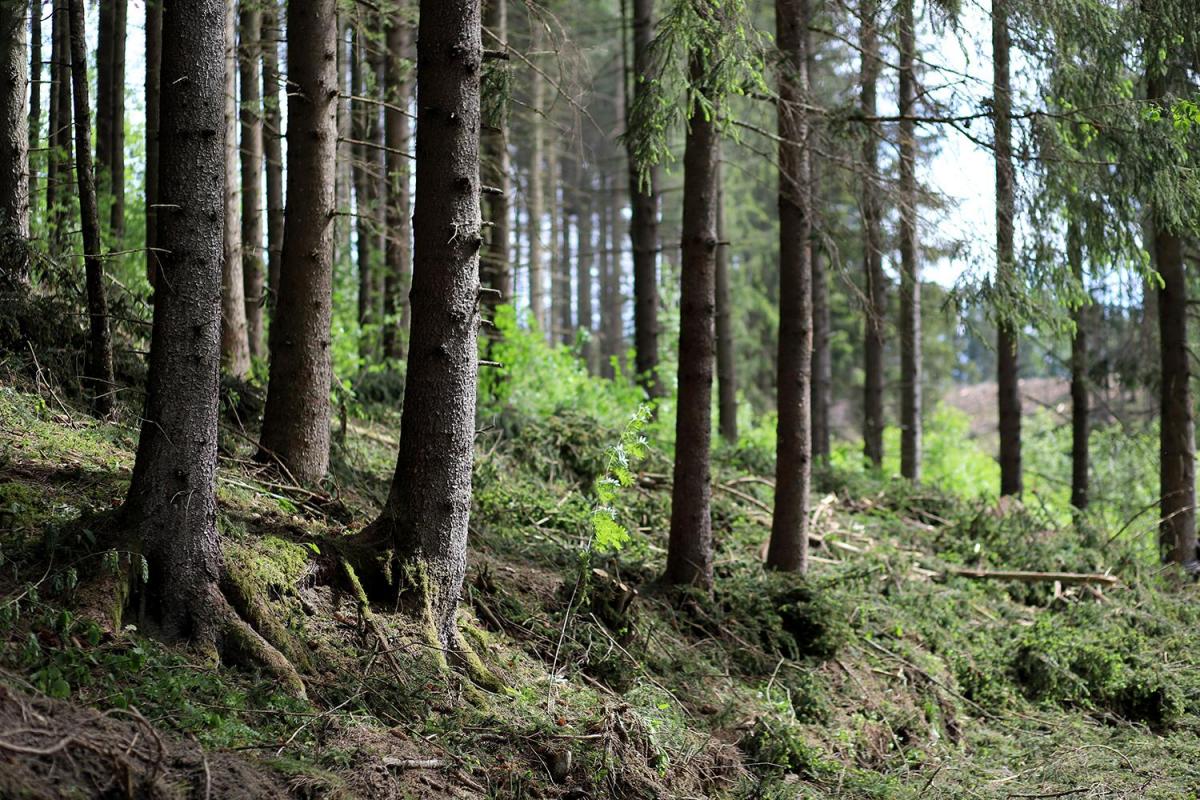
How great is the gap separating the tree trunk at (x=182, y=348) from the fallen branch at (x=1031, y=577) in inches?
331

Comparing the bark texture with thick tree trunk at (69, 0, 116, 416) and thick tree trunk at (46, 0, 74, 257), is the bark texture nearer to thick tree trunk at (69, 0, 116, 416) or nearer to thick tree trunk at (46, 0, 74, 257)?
thick tree trunk at (46, 0, 74, 257)

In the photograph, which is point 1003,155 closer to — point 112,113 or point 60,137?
point 112,113

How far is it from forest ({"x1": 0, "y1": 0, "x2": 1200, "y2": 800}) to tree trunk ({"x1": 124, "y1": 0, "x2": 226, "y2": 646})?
2 cm

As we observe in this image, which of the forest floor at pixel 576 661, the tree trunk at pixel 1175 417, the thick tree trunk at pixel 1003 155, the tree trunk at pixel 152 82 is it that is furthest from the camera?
the tree trunk at pixel 1175 417

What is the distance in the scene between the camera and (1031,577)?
35.6 feet

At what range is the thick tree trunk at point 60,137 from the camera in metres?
8.25

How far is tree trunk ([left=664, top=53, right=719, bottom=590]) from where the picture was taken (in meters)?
8.05

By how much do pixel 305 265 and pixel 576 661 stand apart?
11.1 ft

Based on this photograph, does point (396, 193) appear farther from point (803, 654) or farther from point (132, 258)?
point (803, 654)

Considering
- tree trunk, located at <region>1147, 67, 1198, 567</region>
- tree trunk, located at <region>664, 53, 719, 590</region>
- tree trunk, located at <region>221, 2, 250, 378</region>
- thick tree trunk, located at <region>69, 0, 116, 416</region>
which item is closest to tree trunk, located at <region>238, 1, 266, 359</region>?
tree trunk, located at <region>221, 2, 250, 378</region>

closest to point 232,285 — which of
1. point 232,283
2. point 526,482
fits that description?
point 232,283

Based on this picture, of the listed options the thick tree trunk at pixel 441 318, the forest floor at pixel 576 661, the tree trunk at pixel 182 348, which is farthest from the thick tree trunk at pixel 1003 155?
the tree trunk at pixel 182 348

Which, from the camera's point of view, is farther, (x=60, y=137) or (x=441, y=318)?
(x=60, y=137)

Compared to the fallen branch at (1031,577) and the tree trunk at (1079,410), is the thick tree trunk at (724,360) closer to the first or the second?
the tree trunk at (1079,410)
